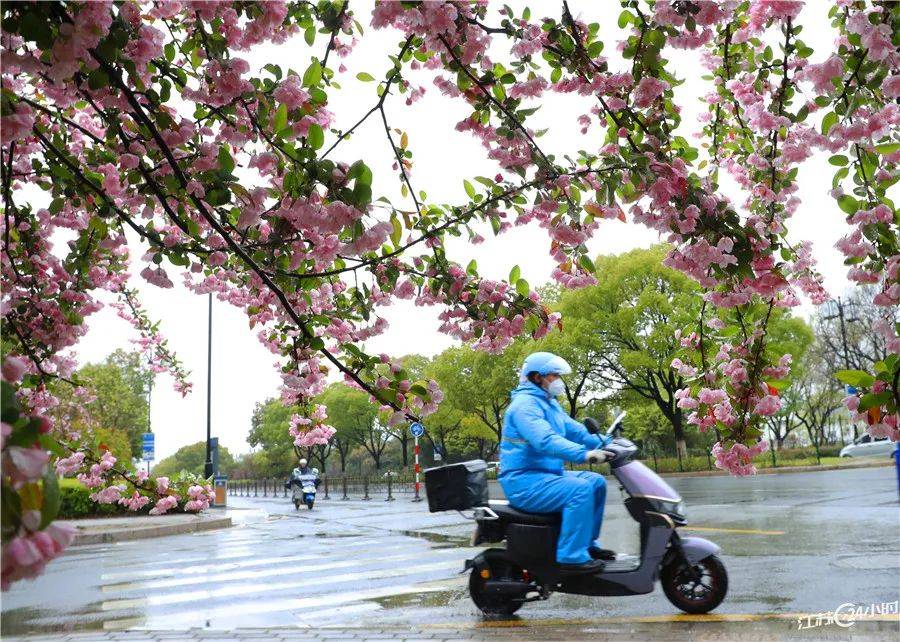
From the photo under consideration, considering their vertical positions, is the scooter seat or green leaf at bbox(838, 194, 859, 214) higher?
green leaf at bbox(838, 194, 859, 214)

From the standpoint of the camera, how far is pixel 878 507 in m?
12.2

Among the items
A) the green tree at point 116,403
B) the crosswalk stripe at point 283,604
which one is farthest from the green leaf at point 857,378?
the green tree at point 116,403

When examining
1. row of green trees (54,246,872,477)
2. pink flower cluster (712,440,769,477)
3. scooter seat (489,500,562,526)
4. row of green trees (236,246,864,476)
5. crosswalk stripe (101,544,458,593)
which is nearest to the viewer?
pink flower cluster (712,440,769,477)

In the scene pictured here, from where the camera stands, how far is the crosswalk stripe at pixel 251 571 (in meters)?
8.60

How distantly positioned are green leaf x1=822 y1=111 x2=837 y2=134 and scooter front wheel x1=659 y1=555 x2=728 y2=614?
11.1ft

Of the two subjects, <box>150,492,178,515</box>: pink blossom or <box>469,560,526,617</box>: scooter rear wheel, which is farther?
<box>150,492,178,515</box>: pink blossom

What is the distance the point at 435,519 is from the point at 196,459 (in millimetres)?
100410

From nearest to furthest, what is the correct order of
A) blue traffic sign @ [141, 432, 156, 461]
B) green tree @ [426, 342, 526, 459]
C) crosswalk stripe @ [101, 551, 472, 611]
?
crosswalk stripe @ [101, 551, 472, 611] → blue traffic sign @ [141, 432, 156, 461] → green tree @ [426, 342, 526, 459]

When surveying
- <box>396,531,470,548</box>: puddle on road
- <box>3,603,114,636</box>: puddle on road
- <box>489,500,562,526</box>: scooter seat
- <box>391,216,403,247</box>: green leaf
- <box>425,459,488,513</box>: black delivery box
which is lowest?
<box>396,531,470,548</box>: puddle on road

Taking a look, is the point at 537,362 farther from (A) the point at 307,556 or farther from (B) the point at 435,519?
(B) the point at 435,519

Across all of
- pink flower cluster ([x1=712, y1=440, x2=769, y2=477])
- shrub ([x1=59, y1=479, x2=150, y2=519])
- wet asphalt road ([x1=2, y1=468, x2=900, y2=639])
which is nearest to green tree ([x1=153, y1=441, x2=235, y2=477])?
shrub ([x1=59, y1=479, x2=150, y2=519])

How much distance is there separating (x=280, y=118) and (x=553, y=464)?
11.4 feet

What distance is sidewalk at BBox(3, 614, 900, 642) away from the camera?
480cm

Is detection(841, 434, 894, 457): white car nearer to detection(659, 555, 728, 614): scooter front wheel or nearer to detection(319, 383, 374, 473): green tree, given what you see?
detection(319, 383, 374, 473): green tree
